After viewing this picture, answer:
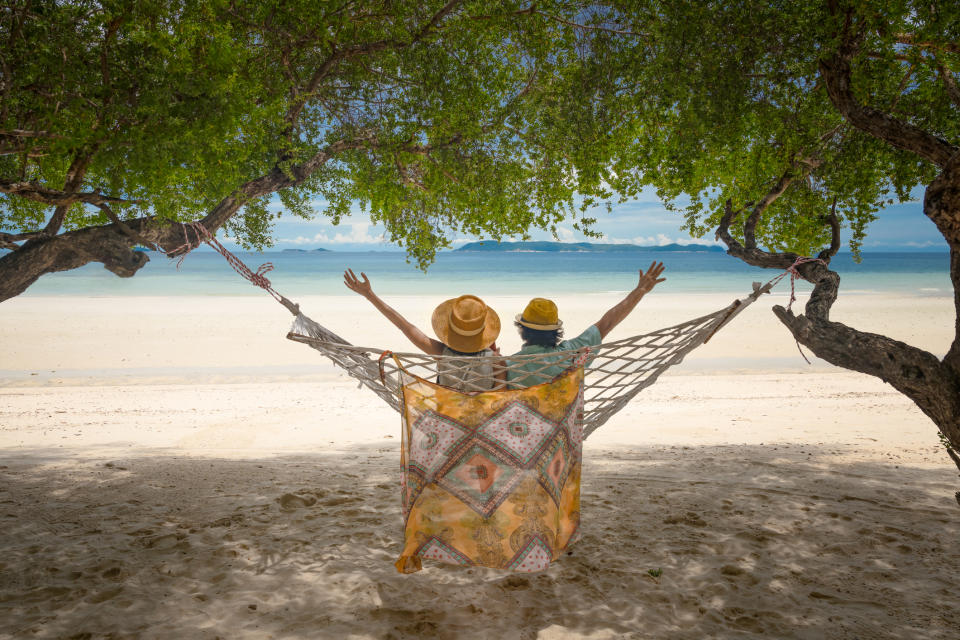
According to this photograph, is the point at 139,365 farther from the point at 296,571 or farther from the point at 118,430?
the point at 296,571

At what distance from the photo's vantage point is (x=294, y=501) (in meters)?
2.74

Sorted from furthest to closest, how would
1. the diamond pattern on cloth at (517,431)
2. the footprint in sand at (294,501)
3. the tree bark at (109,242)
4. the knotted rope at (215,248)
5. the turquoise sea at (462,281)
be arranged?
the turquoise sea at (462,281)
the knotted rope at (215,248)
the tree bark at (109,242)
the footprint in sand at (294,501)
the diamond pattern on cloth at (517,431)

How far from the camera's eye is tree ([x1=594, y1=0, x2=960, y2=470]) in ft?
7.55

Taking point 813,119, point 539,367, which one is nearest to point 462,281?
point 813,119

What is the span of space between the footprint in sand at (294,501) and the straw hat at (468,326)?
3.65 feet

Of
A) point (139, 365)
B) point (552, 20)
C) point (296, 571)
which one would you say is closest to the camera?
point (296, 571)

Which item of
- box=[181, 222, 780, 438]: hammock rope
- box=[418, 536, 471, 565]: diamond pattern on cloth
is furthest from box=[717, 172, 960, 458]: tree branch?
box=[418, 536, 471, 565]: diamond pattern on cloth

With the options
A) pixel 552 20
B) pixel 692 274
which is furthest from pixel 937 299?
pixel 552 20

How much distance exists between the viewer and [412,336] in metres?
2.39

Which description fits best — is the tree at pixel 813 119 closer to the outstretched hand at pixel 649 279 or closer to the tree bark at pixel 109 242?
the outstretched hand at pixel 649 279

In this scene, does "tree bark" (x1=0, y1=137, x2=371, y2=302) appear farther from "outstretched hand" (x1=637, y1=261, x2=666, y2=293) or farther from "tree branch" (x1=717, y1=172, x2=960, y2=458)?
"tree branch" (x1=717, y1=172, x2=960, y2=458)

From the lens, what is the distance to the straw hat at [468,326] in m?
2.22

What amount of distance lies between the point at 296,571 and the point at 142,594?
473mm

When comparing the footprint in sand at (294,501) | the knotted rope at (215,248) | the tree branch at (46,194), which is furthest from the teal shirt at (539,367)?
the tree branch at (46,194)
